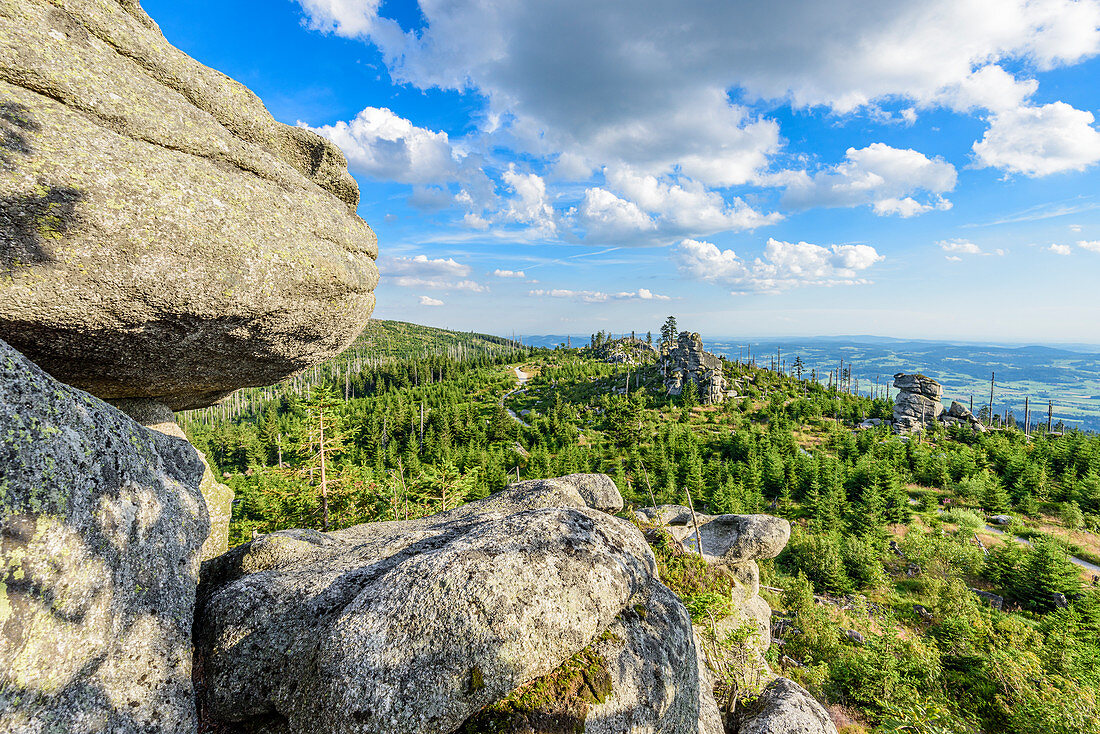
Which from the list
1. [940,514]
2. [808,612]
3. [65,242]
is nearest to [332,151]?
[65,242]

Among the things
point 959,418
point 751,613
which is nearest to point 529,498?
point 751,613

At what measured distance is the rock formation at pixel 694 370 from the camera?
88125 millimetres

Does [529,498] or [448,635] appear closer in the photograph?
[448,635]

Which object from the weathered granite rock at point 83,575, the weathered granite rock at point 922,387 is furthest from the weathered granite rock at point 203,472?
the weathered granite rock at point 922,387

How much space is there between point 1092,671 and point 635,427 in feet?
180

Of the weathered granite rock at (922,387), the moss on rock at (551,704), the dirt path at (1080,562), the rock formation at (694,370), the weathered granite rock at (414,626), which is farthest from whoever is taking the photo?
the rock formation at (694,370)

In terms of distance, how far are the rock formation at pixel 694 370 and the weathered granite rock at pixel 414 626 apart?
87.1 meters

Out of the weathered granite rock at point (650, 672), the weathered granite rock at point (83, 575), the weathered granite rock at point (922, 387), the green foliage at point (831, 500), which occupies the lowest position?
the green foliage at point (831, 500)

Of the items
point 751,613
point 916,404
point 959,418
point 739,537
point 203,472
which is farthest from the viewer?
point 959,418

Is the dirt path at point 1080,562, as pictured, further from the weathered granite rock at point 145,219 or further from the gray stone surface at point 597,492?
the weathered granite rock at point 145,219

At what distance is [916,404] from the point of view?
75375 millimetres

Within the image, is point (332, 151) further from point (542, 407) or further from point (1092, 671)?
point (542, 407)

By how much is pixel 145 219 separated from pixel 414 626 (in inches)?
299

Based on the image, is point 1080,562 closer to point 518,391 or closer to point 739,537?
point 739,537
